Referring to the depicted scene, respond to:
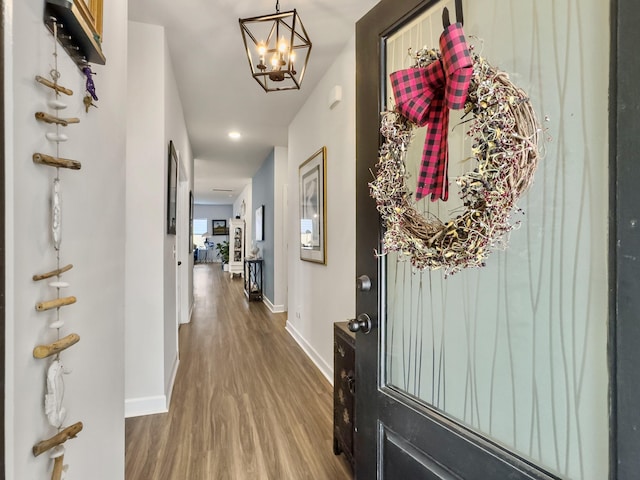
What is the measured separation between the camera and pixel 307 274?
11.5ft

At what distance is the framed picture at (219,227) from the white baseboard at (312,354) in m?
11.5

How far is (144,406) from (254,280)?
170 inches

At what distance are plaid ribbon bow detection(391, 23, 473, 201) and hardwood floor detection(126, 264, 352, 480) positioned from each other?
5.28ft

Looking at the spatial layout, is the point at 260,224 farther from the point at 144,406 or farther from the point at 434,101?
the point at 434,101

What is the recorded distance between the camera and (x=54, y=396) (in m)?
0.70

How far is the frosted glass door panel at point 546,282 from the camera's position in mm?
646

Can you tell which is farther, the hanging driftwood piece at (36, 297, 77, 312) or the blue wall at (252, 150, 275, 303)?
the blue wall at (252, 150, 275, 303)

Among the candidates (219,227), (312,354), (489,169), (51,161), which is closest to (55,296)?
(51,161)

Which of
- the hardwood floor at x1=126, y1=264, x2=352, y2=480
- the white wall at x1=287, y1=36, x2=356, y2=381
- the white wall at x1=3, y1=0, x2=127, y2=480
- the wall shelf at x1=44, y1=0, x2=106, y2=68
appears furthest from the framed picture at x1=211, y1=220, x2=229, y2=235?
the wall shelf at x1=44, y1=0, x2=106, y2=68

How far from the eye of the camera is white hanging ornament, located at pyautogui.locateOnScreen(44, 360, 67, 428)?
0.69 m

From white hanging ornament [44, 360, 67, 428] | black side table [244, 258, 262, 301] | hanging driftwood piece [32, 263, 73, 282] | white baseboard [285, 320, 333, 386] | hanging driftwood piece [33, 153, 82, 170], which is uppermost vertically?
hanging driftwood piece [33, 153, 82, 170]

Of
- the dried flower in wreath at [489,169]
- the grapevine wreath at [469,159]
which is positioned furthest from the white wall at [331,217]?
the dried flower in wreath at [489,169]

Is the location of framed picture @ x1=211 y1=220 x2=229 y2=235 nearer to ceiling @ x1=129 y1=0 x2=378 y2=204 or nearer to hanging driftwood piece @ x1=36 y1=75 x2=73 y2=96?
ceiling @ x1=129 y1=0 x2=378 y2=204

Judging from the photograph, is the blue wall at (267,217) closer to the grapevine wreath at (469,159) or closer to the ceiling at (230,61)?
the ceiling at (230,61)
